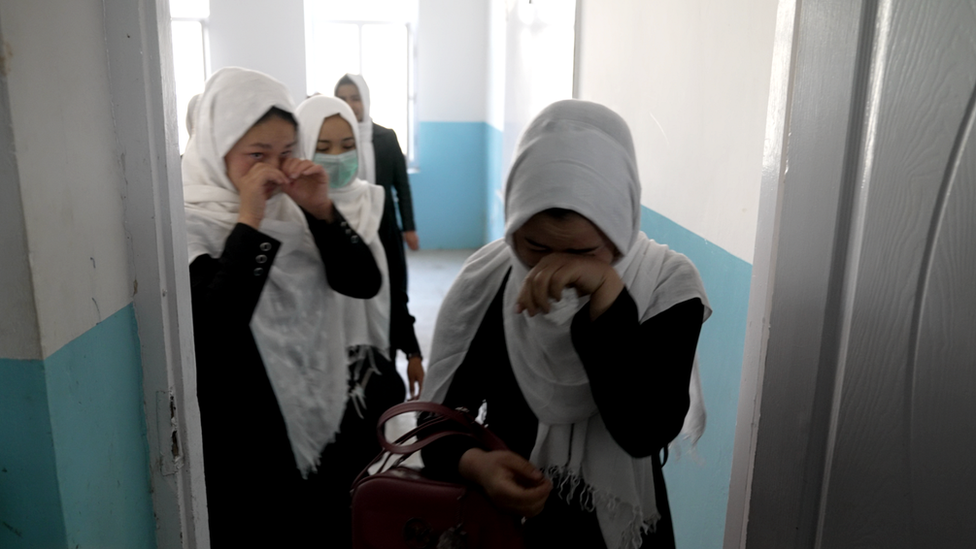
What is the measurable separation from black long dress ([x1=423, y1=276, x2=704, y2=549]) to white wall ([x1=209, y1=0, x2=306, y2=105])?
535 centimetres

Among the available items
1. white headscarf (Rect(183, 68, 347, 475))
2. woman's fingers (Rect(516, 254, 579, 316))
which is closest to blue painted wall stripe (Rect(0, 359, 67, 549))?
woman's fingers (Rect(516, 254, 579, 316))

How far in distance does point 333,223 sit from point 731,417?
102 cm

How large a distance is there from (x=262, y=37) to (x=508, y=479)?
576cm

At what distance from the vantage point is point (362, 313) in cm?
203

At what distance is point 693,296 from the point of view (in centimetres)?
105

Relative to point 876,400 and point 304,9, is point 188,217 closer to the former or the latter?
point 876,400

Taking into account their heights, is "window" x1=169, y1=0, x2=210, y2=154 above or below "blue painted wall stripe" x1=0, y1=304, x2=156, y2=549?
above

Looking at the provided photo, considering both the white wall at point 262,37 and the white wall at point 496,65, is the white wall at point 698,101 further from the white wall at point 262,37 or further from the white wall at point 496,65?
the white wall at point 262,37

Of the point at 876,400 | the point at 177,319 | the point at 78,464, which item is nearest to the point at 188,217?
the point at 177,319

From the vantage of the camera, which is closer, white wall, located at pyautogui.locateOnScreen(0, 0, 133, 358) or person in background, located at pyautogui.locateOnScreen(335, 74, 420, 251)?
white wall, located at pyautogui.locateOnScreen(0, 0, 133, 358)

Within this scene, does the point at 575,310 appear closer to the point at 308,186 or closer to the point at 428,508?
the point at 428,508

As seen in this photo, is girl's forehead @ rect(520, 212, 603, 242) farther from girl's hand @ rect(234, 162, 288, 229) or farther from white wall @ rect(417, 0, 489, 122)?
white wall @ rect(417, 0, 489, 122)

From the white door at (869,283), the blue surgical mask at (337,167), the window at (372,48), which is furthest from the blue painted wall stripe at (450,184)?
the white door at (869,283)

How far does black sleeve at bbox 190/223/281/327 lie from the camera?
1531 mm
